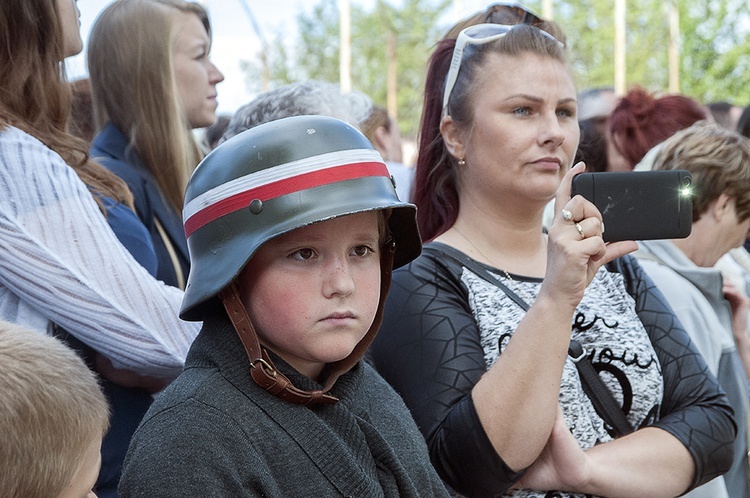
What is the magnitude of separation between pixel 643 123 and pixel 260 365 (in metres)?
3.69

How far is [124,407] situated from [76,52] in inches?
43.8

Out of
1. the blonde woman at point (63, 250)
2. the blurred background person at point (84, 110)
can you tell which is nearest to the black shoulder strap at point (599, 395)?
the blonde woman at point (63, 250)

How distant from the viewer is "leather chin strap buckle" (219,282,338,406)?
6.08 ft

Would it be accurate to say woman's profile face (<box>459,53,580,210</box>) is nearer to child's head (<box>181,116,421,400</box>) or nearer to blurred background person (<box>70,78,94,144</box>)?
child's head (<box>181,116,421,400</box>)

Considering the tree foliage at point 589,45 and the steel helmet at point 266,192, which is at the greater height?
the steel helmet at point 266,192

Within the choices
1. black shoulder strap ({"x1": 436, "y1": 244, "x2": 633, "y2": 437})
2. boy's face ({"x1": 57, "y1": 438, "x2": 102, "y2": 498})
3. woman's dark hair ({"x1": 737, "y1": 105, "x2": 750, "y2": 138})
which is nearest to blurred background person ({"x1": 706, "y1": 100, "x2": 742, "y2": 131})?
woman's dark hair ({"x1": 737, "y1": 105, "x2": 750, "y2": 138})

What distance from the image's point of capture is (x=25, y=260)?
220 cm

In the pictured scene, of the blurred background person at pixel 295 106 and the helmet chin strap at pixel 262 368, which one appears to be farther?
the blurred background person at pixel 295 106

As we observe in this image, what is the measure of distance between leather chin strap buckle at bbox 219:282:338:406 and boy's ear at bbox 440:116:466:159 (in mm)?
1239

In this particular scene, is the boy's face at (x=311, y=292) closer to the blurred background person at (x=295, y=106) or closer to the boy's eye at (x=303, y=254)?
the boy's eye at (x=303, y=254)

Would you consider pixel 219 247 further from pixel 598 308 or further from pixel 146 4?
pixel 146 4

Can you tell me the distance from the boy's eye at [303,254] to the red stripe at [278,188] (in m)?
0.13

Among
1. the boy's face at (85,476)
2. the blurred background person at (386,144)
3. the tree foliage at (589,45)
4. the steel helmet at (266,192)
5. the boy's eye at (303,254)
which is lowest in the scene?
the tree foliage at (589,45)

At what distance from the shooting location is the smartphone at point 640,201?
8.15 feet
